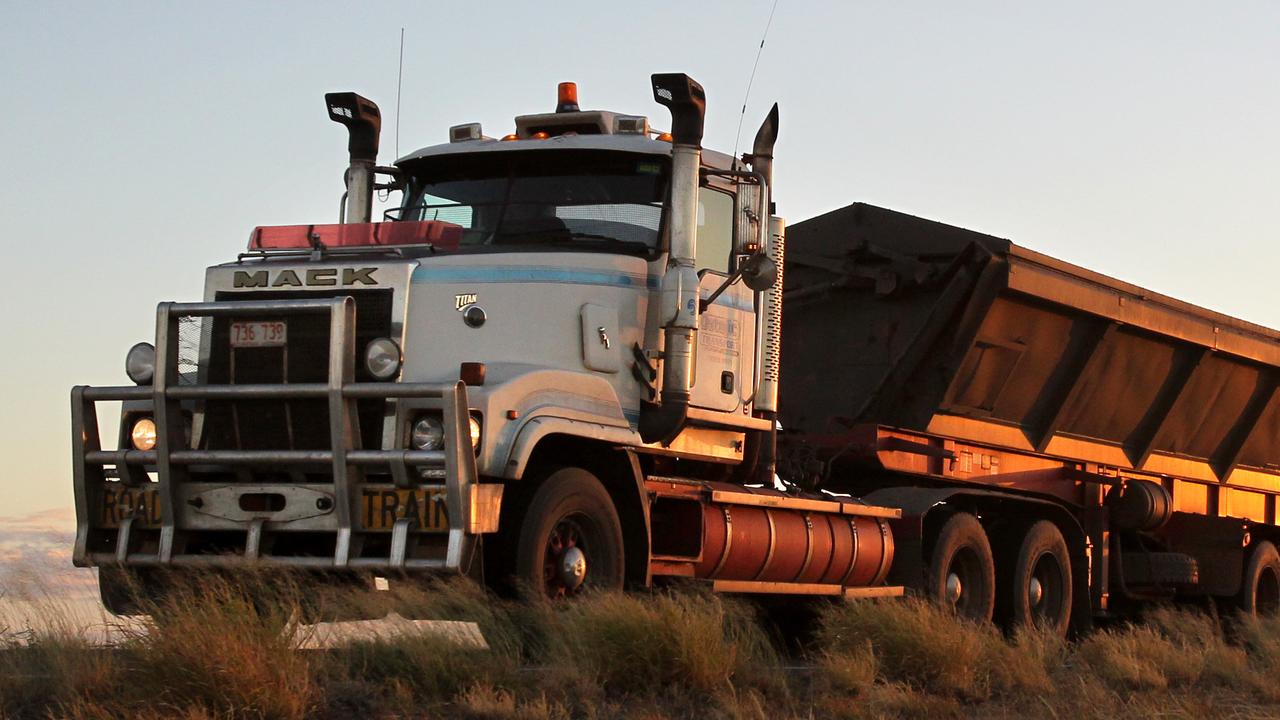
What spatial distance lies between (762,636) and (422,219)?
3678mm

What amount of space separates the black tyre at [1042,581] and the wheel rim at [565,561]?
19.8 feet

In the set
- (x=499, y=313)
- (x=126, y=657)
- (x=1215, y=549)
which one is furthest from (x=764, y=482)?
(x=1215, y=549)

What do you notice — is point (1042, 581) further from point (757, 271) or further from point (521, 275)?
point (521, 275)

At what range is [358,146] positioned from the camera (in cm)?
1234

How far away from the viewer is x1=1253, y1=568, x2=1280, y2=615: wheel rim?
1902 cm

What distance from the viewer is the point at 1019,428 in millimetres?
15422

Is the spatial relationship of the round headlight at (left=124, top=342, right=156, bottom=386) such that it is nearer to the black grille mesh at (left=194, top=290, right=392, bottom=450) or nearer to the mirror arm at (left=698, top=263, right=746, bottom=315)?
the black grille mesh at (left=194, top=290, right=392, bottom=450)

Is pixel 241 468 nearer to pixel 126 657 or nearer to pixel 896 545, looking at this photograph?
pixel 126 657

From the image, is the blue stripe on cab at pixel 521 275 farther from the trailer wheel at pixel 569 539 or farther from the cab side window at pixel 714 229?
the trailer wheel at pixel 569 539

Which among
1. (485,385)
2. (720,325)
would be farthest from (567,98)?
(485,385)

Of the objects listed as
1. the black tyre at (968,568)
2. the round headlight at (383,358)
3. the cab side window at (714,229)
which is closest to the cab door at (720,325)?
the cab side window at (714,229)

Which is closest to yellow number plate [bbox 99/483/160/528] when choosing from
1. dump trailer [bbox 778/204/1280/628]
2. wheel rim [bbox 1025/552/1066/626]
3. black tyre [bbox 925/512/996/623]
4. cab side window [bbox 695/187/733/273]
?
cab side window [bbox 695/187/733/273]

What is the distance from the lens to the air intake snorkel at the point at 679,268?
35.2 feet

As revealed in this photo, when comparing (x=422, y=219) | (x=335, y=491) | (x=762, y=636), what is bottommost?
(x=762, y=636)
